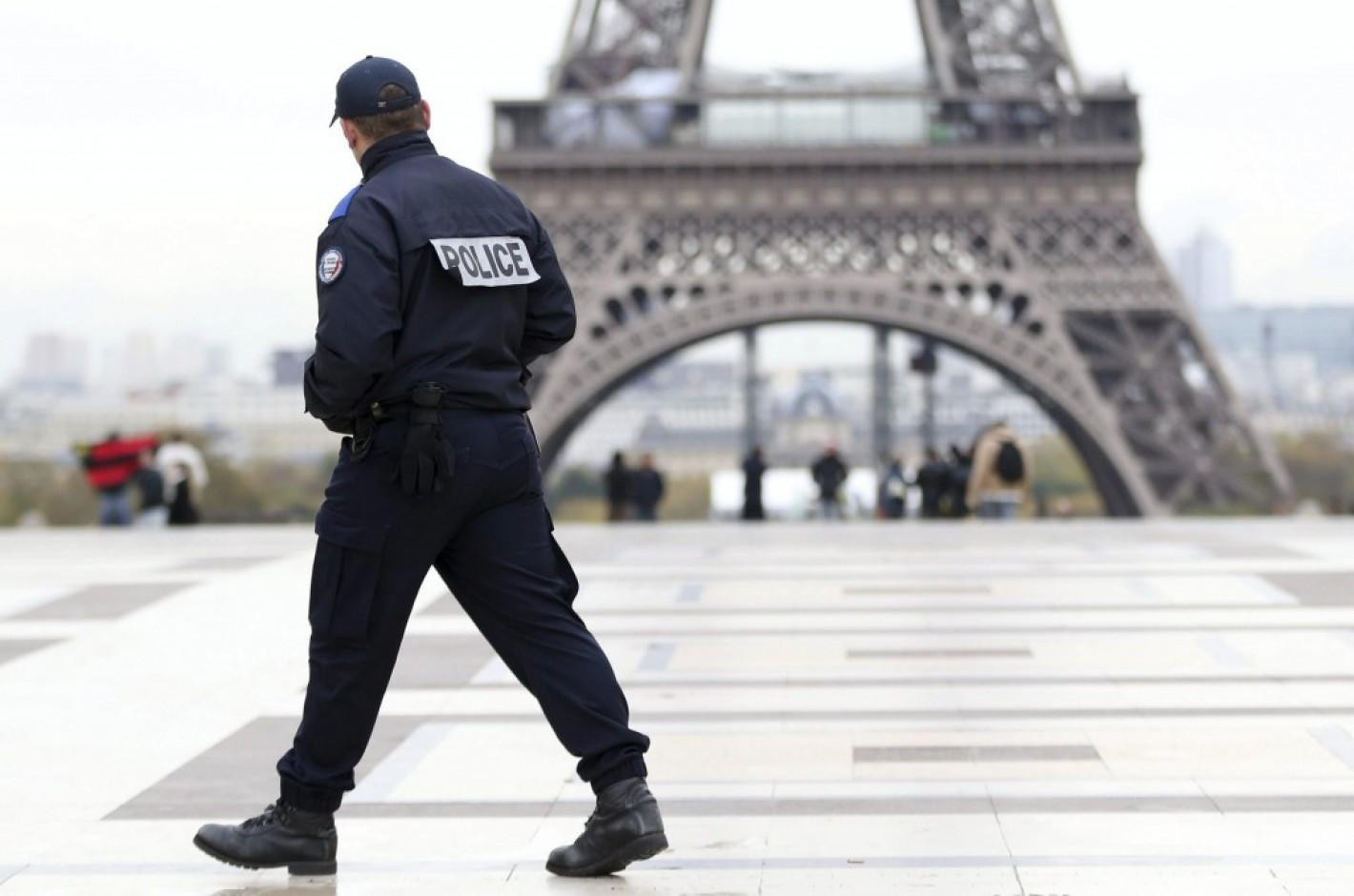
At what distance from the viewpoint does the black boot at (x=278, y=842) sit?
17.4ft

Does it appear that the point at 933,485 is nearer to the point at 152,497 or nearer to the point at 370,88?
the point at 152,497

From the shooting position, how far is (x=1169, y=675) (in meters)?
8.55

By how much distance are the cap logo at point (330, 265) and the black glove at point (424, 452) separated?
31cm

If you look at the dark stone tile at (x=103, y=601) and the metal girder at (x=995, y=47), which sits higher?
the metal girder at (x=995, y=47)

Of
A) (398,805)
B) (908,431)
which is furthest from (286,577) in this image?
(908,431)

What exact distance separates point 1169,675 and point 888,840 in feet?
10.7

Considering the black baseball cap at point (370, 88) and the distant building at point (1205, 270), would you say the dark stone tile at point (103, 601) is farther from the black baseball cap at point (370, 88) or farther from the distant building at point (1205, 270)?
the distant building at point (1205, 270)

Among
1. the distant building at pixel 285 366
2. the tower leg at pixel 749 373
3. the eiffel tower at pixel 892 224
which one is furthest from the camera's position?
the distant building at pixel 285 366

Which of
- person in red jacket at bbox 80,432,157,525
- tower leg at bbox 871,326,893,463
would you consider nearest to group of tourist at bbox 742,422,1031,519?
person in red jacket at bbox 80,432,157,525

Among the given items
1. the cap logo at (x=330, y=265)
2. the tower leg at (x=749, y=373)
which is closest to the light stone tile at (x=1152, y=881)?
the cap logo at (x=330, y=265)

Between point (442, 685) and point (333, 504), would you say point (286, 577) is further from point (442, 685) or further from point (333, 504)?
point (333, 504)

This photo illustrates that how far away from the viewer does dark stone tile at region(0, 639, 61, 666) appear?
9.69m

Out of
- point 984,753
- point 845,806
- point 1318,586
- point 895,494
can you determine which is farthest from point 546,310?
point 895,494

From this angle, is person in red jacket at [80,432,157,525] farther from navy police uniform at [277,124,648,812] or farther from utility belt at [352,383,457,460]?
utility belt at [352,383,457,460]
